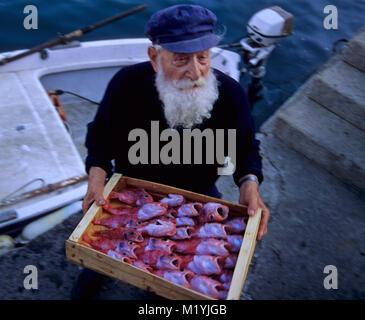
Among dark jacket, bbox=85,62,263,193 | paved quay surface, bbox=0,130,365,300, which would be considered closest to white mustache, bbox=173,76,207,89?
dark jacket, bbox=85,62,263,193

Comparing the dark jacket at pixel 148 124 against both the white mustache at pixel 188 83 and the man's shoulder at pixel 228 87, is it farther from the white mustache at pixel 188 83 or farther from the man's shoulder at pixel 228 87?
the white mustache at pixel 188 83

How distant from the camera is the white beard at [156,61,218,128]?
Result: 7.22 feet

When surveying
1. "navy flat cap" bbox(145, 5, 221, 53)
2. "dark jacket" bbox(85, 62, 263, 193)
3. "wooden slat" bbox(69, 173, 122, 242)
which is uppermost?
"navy flat cap" bbox(145, 5, 221, 53)

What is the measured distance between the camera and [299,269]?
126 inches

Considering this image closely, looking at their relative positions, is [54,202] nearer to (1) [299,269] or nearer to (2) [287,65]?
(1) [299,269]

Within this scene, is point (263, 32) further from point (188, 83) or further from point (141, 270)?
point (141, 270)

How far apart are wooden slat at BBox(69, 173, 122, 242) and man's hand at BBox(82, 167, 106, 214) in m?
0.03

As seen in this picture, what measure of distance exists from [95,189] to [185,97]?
84 cm

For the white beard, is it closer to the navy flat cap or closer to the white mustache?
the white mustache

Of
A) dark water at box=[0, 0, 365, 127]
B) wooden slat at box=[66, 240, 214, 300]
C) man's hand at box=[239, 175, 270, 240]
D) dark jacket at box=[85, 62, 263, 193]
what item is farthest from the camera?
dark water at box=[0, 0, 365, 127]

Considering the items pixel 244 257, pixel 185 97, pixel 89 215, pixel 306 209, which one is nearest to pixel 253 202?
pixel 244 257

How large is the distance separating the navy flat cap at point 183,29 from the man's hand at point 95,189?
0.96m

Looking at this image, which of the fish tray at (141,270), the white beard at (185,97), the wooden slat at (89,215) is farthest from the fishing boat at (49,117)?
the white beard at (185,97)

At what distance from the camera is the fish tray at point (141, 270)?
173 cm
